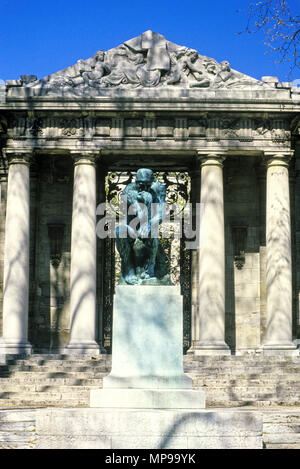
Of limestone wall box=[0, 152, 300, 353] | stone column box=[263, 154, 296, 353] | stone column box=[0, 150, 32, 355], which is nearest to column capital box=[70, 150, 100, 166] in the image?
stone column box=[0, 150, 32, 355]

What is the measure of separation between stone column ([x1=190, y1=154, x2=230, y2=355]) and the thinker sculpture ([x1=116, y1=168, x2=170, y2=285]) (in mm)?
14462

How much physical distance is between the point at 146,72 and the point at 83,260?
23.9 feet

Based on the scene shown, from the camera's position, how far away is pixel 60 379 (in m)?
24.1

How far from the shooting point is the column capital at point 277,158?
30719mm

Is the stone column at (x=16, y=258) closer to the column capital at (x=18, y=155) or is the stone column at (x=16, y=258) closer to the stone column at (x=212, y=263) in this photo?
the column capital at (x=18, y=155)

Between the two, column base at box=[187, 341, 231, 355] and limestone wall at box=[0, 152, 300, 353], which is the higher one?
limestone wall at box=[0, 152, 300, 353]

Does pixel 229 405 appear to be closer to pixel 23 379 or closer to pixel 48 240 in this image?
pixel 23 379

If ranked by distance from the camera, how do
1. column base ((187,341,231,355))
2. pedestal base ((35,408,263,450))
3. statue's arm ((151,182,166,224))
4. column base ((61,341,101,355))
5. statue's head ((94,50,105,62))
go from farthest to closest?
statue's head ((94,50,105,62)), column base ((187,341,231,355)), column base ((61,341,101,355)), statue's arm ((151,182,166,224)), pedestal base ((35,408,263,450))

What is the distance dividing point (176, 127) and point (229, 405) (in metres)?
11.8

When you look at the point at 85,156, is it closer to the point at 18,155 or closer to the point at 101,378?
the point at 18,155

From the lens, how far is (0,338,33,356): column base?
29.3m

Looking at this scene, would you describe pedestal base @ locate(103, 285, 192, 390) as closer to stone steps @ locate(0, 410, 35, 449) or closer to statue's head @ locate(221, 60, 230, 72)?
stone steps @ locate(0, 410, 35, 449)

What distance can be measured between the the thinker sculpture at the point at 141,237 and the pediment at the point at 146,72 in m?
15.6
